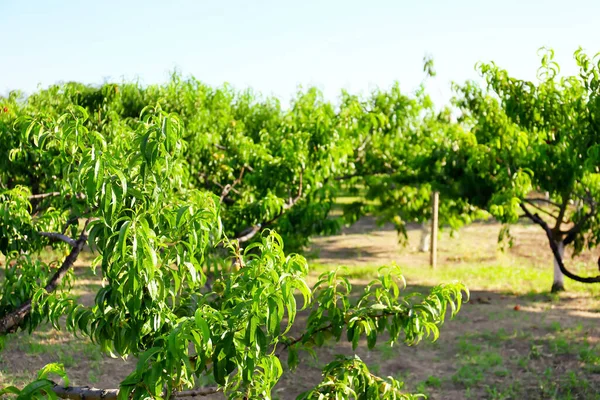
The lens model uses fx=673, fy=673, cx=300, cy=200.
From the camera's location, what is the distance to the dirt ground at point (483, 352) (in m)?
7.73

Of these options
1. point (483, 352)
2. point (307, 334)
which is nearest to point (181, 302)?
point (307, 334)

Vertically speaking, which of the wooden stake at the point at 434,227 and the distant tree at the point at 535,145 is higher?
the distant tree at the point at 535,145

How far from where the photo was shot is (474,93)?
11.4 m

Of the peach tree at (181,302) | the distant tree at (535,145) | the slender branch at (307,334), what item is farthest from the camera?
the distant tree at (535,145)

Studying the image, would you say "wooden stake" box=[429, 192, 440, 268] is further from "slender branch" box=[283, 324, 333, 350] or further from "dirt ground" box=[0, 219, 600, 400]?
"slender branch" box=[283, 324, 333, 350]

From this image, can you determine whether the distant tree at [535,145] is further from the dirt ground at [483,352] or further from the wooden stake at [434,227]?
the wooden stake at [434,227]

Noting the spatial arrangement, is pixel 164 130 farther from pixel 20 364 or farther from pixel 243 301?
pixel 20 364

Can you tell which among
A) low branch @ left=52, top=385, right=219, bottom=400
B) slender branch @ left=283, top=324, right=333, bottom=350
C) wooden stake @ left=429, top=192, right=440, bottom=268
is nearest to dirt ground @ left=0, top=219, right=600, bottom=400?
wooden stake @ left=429, top=192, right=440, bottom=268

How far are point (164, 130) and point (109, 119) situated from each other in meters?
7.12

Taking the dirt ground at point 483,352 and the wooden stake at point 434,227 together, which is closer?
the dirt ground at point 483,352

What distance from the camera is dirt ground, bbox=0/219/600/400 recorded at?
25.4 feet

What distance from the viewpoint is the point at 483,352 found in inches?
353

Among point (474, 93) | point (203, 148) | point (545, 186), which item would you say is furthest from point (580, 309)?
point (203, 148)

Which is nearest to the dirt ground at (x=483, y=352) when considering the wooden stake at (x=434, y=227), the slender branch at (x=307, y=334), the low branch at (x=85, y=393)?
the wooden stake at (x=434, y=227)
